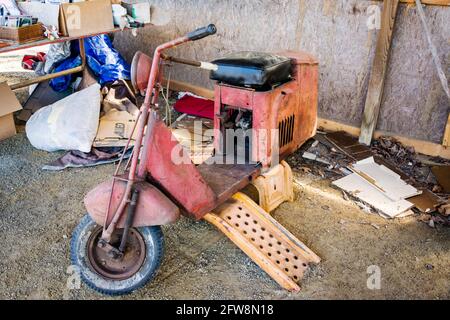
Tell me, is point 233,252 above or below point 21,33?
below

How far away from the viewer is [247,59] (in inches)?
114

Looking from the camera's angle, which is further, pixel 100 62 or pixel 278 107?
pixel 100 62

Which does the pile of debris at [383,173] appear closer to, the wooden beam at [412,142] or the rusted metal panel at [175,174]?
the wooden beam at [412,142]

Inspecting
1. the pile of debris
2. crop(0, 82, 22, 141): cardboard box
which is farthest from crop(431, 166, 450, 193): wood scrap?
crop(0, 82, 22, 141): cardboard box

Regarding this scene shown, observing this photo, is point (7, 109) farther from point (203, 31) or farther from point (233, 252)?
point (203, 31)

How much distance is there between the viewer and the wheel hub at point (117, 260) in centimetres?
245

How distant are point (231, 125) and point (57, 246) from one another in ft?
4.49

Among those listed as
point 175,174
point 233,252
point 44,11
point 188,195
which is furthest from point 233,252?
point 44,11

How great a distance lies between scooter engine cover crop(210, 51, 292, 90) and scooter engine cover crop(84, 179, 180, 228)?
0.95 metres

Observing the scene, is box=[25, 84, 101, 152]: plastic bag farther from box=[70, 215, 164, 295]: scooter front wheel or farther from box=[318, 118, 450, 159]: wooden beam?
box=[318, 118, 450, 159]: wooden beam

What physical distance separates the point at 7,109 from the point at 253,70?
2.57 m

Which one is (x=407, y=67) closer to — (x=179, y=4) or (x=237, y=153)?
(x=237, y=153)

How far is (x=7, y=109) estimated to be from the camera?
4184 mm

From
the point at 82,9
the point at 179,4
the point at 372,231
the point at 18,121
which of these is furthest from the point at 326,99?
the point at 18,121
